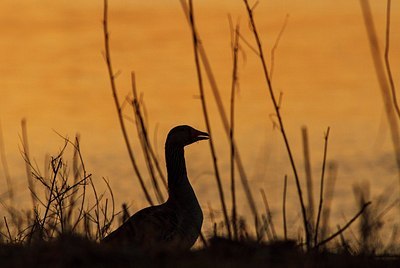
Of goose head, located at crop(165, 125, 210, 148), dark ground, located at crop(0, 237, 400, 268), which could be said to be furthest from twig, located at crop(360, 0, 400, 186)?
goose head, located at crop(165, 125, 210, 148)

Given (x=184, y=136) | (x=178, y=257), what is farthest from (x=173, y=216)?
(x=178, y=257)

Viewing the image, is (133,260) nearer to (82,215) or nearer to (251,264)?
(251,264)

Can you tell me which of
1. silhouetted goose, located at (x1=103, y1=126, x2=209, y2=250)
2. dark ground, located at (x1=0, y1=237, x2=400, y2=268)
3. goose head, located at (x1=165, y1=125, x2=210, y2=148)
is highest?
goose head, located at (x1=165, y1=125, x2=210, y2=148)

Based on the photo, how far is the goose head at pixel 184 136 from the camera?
38.1 ft

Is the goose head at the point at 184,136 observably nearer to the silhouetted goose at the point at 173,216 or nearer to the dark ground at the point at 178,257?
the silhouetted goose at the point at 173,216

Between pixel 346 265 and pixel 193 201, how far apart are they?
330cm

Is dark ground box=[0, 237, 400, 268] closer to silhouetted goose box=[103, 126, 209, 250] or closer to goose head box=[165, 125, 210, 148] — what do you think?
silhouetted goose box=[103, 126, 209, 250]

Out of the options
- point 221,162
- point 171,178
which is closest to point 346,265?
point 171,178

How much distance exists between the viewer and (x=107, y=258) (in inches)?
284

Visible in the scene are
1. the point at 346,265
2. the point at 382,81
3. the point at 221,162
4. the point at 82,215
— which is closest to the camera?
the point at 346,265

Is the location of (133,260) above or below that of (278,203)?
below

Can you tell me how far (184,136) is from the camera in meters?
11.7

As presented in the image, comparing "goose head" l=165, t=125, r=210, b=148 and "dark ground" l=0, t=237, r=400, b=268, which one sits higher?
"goose head" l=165, t=125, r=210, b=148

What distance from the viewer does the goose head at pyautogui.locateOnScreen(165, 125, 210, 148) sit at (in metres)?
11.6
